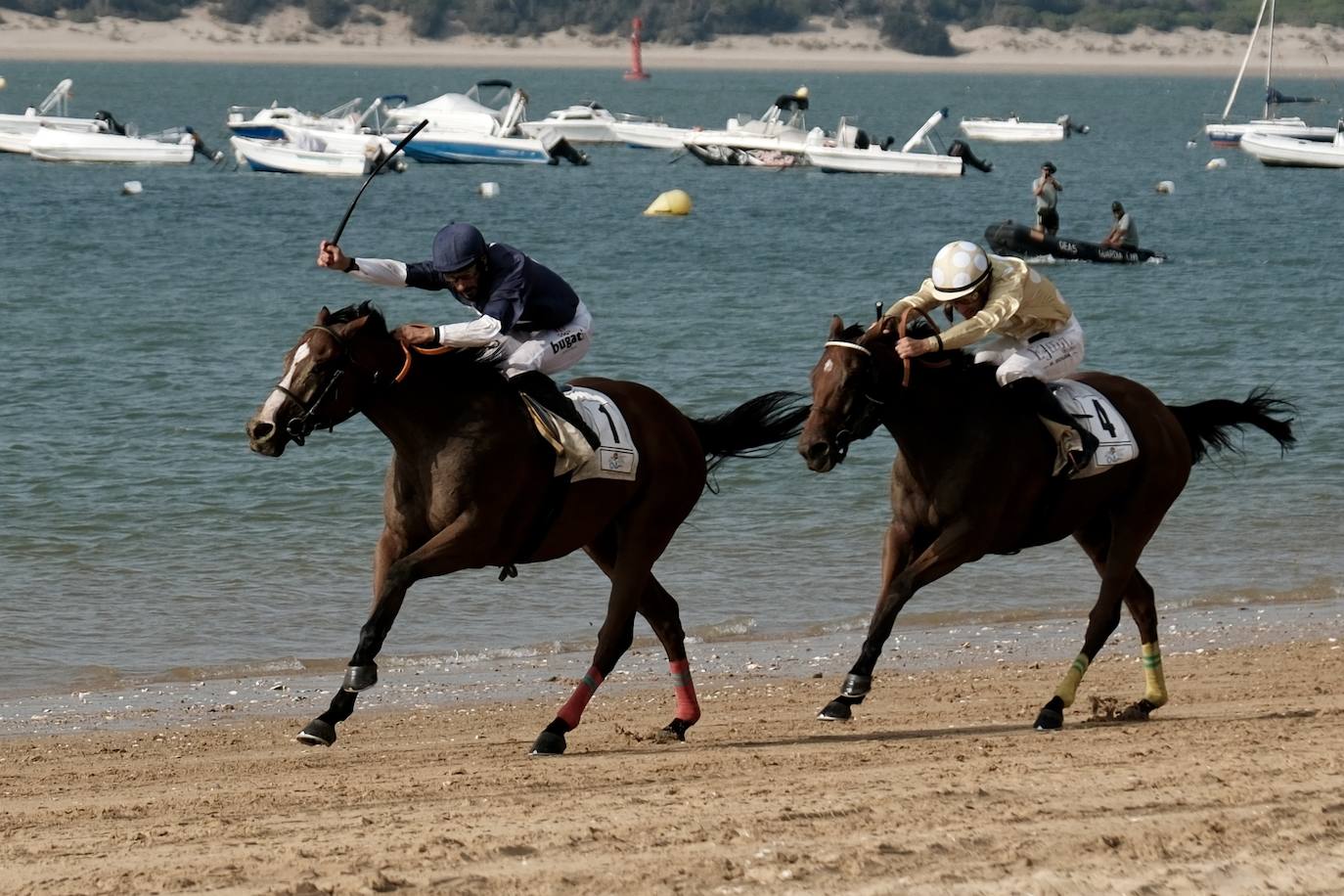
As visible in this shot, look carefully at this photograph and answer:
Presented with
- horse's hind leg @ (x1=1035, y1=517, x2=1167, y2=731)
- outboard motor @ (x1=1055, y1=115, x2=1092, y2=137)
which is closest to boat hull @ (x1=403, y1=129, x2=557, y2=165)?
outboard motor @ (x1=1055, y1=115, x2=1092, y2=137)

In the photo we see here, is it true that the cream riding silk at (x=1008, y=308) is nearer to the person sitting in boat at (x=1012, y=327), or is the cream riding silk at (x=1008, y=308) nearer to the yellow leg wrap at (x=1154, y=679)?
the person sitting in boat at (x=1012, y=327)

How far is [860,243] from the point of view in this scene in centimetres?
4731

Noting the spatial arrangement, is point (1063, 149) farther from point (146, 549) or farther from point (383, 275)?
point (383, 275)

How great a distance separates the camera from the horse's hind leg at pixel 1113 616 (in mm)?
10500

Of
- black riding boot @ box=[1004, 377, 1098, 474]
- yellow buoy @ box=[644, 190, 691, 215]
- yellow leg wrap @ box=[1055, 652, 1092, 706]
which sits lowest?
yellow buoy @ box=[644, 190, 691, 215]

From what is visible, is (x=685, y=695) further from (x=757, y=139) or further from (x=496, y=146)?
(x=496, y=146)

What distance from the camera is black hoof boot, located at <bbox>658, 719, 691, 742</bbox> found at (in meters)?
10.1

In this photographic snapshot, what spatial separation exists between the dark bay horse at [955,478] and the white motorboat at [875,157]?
58.3 meters

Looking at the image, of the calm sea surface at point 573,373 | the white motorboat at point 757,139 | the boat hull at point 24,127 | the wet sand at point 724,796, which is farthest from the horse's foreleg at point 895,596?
the boat hull at point 24,127

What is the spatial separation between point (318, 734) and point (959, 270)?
12.5 feet

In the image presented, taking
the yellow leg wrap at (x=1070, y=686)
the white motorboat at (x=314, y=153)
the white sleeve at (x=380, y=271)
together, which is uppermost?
the white sleeve at (x=380, y=271)

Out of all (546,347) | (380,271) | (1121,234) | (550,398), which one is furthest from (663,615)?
(1121,234)

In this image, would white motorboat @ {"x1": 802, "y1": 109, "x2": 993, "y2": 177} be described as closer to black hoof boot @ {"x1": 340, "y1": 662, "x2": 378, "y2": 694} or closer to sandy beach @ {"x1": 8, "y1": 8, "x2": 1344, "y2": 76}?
black hoof boot @ {"x1": 340, "y1": 662, "x2": 378, "y2": 694}

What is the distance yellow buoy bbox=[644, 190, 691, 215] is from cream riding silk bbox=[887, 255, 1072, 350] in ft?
142
